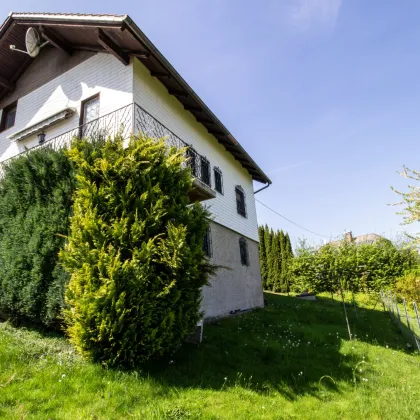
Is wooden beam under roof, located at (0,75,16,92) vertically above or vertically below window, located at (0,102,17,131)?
above

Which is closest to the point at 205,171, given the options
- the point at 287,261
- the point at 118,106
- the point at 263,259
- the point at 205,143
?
the point at 205,143

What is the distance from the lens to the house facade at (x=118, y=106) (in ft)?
26.0

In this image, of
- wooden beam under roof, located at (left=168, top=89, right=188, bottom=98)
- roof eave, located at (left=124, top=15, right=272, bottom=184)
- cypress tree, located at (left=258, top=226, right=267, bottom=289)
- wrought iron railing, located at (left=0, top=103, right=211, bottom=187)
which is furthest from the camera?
cypress tree, located at (left=258, top=226, right=267, bottom=289)

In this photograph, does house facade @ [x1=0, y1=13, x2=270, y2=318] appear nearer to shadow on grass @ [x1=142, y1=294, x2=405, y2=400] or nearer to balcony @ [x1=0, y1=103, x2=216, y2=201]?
balcony @ [x1=0, y1=103, x2=216, y2=201]

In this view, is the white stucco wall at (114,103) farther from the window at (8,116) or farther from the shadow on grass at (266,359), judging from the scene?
the shadow on grass at (266,359)

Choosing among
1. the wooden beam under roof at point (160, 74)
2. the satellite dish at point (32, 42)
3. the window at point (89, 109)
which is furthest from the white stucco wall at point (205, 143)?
the satellite dish at point (32, 42)

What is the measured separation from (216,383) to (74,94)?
882cm

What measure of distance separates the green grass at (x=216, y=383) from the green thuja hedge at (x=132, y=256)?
0.43 meters

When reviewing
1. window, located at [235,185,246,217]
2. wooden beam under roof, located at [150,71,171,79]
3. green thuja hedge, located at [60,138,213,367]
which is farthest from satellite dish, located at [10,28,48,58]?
window, located at [235,185,246,217]

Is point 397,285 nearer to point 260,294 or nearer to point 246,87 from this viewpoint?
point 260,294

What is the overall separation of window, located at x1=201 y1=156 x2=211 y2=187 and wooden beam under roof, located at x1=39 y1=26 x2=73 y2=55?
18.4ft

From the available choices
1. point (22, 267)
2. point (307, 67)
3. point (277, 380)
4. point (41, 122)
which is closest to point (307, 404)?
point (277, 380)

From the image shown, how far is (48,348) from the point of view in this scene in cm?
489

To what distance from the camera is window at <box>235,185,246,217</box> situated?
44.1 ft
